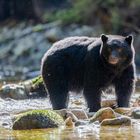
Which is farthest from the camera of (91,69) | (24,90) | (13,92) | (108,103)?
(24,90)

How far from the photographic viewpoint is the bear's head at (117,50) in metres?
11.8

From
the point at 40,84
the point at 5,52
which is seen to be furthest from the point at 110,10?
the point at 40,84

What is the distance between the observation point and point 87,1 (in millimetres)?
31375

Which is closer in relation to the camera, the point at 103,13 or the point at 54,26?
the point at 103,13

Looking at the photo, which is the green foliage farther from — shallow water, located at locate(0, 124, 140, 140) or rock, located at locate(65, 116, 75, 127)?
shallow water, located at locate(0, 124, 140, 140)

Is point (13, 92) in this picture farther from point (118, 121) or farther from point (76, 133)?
point (76, 133)

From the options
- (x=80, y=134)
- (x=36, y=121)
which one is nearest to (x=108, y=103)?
(x=36, y=121)

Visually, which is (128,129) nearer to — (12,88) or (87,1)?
(12,88)

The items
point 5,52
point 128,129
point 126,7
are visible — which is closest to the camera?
point 128,129

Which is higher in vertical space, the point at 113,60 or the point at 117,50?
the point at 117,50

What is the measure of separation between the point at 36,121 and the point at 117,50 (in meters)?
2.17

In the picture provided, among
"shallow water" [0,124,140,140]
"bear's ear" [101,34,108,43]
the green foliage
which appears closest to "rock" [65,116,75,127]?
"shallow water" [0,124,140,140]

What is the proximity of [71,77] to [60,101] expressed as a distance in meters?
0.53

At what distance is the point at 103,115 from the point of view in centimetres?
1111
